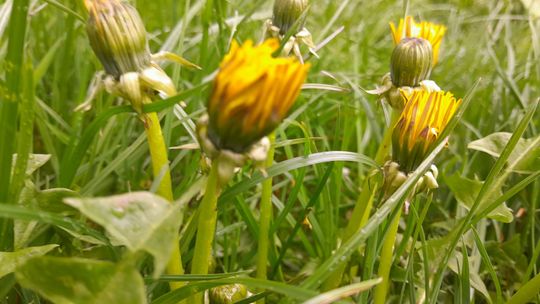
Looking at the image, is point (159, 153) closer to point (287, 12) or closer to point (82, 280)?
point (82, 280)

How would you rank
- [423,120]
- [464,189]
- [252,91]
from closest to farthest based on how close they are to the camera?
[252,91] < [423,120] < [464,189]

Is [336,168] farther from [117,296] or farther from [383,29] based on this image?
[383,29]

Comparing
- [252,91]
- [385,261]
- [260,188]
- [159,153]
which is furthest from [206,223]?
[260,188]

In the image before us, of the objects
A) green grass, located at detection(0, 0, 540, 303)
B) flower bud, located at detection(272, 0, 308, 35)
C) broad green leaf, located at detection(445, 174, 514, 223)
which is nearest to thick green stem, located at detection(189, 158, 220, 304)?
green grass, located at detection(0, 0, 540, 303)

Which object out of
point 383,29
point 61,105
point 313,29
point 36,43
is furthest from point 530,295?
point 383,29

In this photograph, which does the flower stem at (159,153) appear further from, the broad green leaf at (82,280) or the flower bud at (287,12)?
the flower bud at (287,12)

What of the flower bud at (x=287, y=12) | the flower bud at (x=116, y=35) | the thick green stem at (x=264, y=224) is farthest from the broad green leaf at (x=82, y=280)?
the flower bud at (x=287, y=12)

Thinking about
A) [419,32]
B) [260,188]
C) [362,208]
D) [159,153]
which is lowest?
[260,188]
